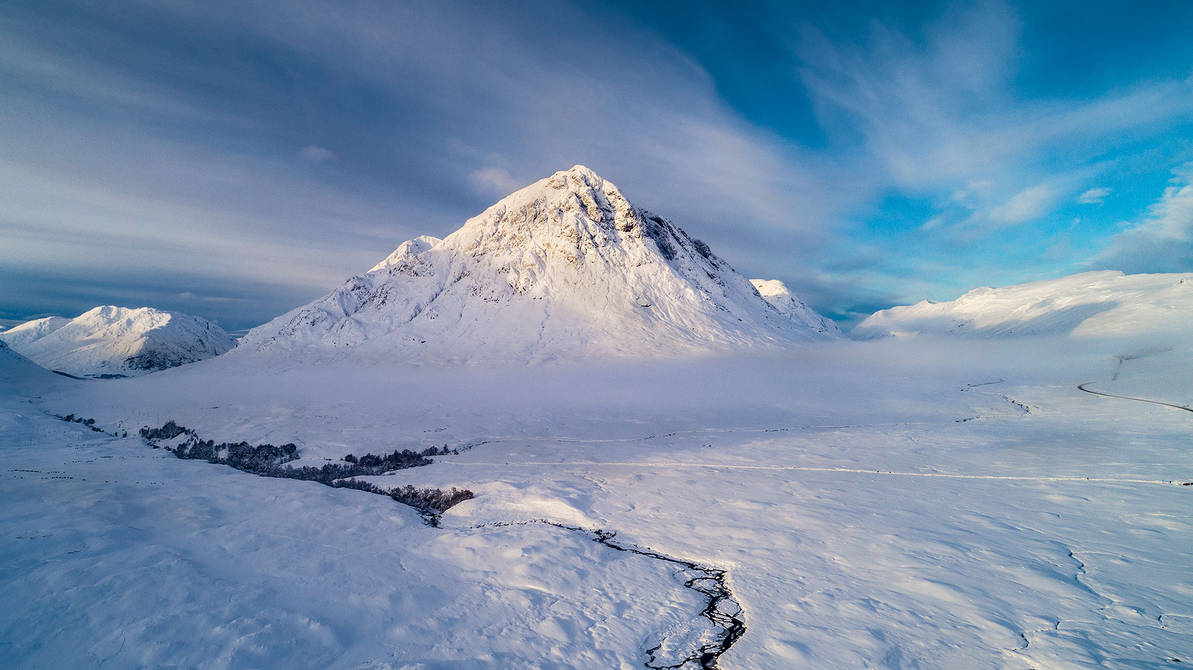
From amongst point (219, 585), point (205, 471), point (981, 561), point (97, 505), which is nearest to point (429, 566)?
point (219, 585)

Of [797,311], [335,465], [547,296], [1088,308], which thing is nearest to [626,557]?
[335,465]

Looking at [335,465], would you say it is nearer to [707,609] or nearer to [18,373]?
[707,609]

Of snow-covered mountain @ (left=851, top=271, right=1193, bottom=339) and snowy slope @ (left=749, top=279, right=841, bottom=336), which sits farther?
snowy slope @ (left=749, top=279, right=841, bottom=336)

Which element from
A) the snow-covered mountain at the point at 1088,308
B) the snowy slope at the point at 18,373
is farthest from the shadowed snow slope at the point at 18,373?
the snow-covered mountain at the point at 1088,308

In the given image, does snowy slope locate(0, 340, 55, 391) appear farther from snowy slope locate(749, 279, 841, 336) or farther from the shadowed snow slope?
snowy slope locate(749, 279, 841, 336)

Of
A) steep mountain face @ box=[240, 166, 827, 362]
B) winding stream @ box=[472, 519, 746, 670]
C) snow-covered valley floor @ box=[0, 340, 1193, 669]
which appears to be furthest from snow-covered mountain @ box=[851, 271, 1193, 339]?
winding stream @ box=[472, 519, 746, 670]

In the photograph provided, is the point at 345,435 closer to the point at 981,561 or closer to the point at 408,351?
the point at 981,561
